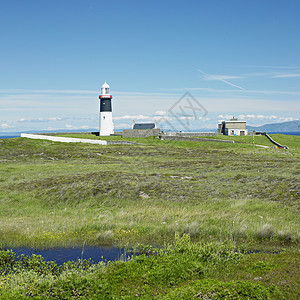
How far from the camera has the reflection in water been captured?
49.0ft

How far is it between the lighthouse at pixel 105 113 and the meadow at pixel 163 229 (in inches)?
2950

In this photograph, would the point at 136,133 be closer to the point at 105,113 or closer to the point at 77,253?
the point at 105,113

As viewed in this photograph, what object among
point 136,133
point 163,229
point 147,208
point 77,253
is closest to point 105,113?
point 136,133

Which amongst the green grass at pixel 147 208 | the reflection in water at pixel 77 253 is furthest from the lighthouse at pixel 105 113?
→ the reflection in water at pixel 77 253

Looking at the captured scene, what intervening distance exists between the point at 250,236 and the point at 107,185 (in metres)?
14.3

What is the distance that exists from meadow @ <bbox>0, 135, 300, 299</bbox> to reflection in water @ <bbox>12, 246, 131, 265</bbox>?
25.7 inches

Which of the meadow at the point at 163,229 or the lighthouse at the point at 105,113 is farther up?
the lighthouse at the point at 105,113

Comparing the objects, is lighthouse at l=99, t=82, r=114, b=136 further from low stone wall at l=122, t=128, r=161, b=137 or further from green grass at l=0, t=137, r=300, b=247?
green grass at l=0, t=137, r=300, b=247

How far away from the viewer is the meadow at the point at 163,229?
36.7ft

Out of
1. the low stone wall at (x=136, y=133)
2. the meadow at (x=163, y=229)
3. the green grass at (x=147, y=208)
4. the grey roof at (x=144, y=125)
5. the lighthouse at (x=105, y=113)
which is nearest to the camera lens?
the meadow at (x=163, y=229)

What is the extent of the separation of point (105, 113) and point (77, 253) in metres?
98.5

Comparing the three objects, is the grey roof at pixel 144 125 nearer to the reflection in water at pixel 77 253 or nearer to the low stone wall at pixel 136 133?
the low stone wall at pixel 136 133

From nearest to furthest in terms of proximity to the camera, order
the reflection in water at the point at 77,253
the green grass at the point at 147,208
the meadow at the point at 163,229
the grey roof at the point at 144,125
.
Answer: the meadow at the point at 163,229
the reflection in water at the point at 77,253
the green grass at the point at 147,208
the grey roof at the point at 144,125

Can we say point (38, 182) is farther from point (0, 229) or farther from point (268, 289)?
point (268, 289)
